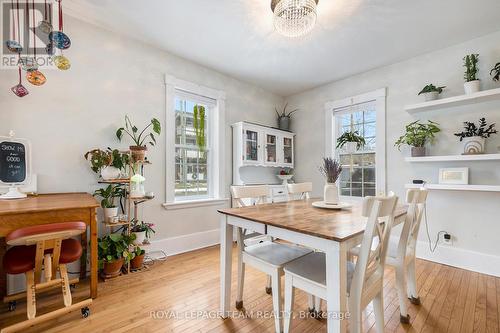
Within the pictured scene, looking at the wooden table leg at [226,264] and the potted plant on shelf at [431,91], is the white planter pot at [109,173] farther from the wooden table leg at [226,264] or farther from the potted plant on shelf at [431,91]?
the potted plant on shelf at [431,91]

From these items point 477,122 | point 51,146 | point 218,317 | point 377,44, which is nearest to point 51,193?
point 51,146

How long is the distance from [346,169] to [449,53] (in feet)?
6.43

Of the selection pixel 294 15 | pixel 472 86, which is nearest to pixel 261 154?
pixel 294 15

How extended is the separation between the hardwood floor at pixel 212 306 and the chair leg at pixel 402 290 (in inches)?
1.7

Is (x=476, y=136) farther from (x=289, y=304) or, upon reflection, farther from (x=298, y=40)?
(x=289, y=304)

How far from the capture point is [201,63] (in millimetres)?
3215

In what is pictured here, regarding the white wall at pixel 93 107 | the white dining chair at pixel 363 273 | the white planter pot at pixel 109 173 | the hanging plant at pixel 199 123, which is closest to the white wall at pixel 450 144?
the white dining chair at pixel 363 273

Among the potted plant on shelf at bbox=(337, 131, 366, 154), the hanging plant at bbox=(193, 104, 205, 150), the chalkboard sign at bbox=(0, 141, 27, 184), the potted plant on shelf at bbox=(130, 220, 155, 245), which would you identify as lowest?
the potted plant on shelf at bbox=(130, 220, 155, 245)

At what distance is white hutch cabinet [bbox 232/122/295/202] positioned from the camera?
3.56 meters

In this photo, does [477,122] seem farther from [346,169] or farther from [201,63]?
[201,63]


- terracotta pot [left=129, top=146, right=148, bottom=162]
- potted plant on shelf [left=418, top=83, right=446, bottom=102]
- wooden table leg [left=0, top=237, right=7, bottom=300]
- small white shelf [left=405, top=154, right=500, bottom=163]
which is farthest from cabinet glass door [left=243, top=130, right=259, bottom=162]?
wooden table leg [left=0, top=237, right=7, bottom=300]

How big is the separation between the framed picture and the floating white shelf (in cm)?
77

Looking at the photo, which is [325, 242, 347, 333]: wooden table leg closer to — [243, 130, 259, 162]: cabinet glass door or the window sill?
the window sill

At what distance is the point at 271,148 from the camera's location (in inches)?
156
